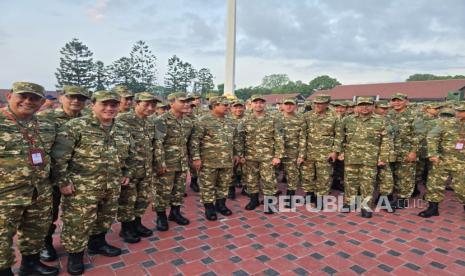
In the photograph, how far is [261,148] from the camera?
14.8 ft

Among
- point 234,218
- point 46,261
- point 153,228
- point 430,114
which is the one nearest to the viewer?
point 46,261

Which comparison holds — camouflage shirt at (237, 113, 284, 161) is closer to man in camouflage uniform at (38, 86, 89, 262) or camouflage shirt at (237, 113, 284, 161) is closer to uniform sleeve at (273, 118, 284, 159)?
uniform sleeve at (273, 118, 284, 159)

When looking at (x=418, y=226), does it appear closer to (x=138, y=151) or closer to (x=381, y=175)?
(x=381, y=175)

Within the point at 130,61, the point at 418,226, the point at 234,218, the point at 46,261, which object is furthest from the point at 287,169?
the point at 130,61

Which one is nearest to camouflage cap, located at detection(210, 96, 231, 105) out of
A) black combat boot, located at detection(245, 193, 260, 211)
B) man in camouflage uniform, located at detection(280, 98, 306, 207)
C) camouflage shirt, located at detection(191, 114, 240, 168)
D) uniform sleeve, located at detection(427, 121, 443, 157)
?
camouflage shirt, located at detection(191, 114, 240, 168)

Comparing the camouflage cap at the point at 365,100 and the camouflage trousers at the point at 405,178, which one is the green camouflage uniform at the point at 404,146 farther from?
the camouflage cap at the point at 365,100

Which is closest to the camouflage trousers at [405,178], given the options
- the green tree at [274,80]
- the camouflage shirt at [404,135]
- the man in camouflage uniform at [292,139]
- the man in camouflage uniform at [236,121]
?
the camouflage shirt at [404,135]

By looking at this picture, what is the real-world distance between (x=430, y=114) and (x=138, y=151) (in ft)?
19.6

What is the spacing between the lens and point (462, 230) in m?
3.96

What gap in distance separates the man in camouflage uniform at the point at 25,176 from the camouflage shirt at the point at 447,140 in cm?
504

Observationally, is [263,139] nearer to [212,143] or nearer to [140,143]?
[212,143]

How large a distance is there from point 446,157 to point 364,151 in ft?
4.02

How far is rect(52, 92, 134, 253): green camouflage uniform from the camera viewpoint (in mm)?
2635

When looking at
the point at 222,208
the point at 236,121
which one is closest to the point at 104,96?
the point at 222,208
